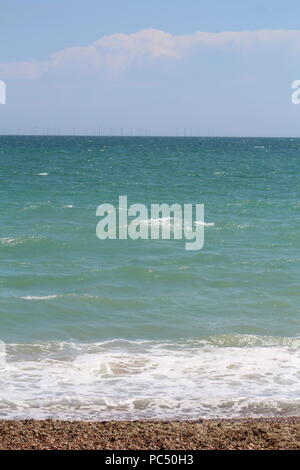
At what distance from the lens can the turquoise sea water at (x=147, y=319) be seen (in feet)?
37.5

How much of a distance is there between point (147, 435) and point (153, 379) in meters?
2.89

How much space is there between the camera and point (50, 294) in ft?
60.3

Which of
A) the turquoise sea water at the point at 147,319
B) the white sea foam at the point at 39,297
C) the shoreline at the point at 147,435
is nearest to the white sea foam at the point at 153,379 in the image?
the turquoise sea water at the point at 147,319

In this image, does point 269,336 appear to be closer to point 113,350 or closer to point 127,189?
point 113,350

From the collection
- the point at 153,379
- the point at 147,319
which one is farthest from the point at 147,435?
the point at 147,319

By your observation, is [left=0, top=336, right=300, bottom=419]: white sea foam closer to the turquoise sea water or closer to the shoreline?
the turquoise sea water

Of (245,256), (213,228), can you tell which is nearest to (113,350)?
(245,256)

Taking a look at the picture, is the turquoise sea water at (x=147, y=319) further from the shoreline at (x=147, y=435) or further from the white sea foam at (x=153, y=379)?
the shoreline at (x=147, y=435)

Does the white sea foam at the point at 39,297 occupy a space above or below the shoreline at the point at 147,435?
above

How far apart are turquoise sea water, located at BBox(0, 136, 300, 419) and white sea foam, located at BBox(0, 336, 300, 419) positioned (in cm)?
3

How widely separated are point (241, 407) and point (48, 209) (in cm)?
2382

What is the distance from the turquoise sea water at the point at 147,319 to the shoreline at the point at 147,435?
775 millimetres

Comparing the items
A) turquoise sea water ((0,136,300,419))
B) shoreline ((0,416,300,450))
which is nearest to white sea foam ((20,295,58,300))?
turquoise sea water ((0,136,300,419))

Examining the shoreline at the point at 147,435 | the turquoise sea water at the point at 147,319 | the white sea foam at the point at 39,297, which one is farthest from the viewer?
the white sea foam at the point at 39,297
